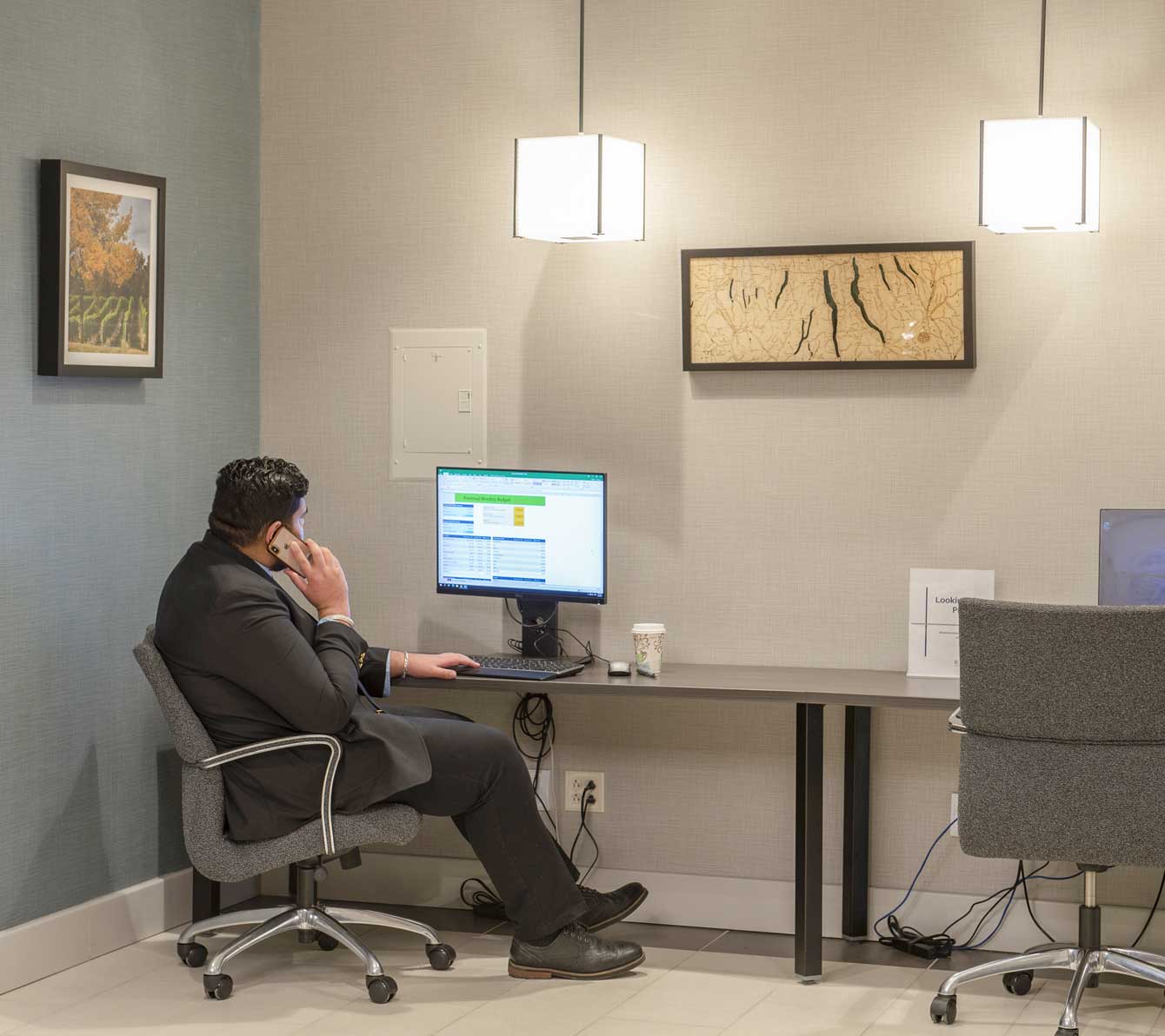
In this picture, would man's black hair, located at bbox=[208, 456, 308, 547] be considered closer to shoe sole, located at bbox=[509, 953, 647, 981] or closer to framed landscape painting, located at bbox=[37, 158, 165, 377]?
framed landscape painting, located at bbox=[37, 158, 165, 377]

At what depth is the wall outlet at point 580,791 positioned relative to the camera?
3980 millimetres

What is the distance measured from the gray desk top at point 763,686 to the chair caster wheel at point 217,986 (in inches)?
31.1

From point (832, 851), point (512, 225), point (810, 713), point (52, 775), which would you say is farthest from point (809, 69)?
point (52, 775)

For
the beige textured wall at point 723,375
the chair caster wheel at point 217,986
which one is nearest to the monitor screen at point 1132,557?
the beige textured wall at point 723,375

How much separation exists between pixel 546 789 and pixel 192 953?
101cm

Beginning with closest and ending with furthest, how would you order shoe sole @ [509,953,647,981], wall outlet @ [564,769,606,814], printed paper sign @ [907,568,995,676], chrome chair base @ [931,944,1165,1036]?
1. chrome chair base @ [931,944,1165,1036]
2. shoe sole @ [509,953,647,981]
3. printed paper sign @ [907,568,995,676]
4. wall outlet @ [564,769,606,814]

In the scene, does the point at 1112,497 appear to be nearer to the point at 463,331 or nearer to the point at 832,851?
the point at 832,851

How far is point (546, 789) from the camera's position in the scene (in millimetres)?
4012

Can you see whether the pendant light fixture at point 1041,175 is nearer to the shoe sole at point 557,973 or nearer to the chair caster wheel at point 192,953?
the shoe sole at point 557,973

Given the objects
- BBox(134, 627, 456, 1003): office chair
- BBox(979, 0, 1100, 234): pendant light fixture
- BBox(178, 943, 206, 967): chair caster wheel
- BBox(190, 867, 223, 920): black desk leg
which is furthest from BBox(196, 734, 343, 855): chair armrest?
BBox(979, 0, 1100, 234): pendant light fixture

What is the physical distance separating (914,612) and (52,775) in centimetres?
209

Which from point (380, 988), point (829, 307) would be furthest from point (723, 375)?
point (380, 988)

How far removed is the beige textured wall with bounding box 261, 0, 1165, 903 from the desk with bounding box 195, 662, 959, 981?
0.28ft

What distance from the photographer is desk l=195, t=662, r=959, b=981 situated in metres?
3.36
